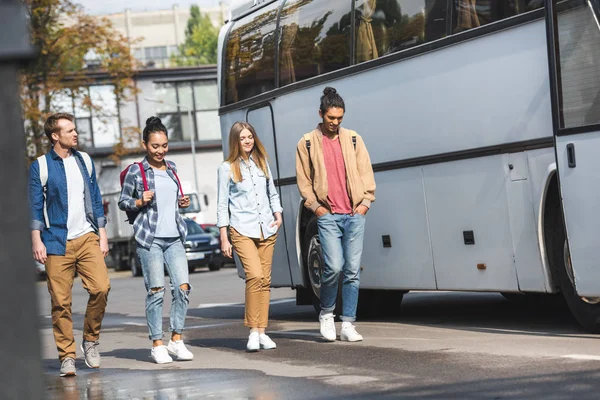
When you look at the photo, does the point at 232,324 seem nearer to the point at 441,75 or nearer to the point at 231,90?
the point at 231,90

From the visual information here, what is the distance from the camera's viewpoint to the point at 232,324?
43.8 feet

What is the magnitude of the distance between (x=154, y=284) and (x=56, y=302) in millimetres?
835

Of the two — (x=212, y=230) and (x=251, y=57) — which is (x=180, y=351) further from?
(x=212, y=230)

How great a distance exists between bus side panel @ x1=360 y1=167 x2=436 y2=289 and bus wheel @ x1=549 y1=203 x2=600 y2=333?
6.28 feet

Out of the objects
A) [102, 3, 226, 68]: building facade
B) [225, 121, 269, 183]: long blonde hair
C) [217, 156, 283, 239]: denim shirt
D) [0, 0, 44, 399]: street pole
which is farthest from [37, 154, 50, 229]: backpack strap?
[102, 3, 226, 68]: building facade

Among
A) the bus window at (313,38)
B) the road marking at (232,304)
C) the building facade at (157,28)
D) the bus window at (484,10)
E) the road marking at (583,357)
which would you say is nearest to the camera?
the road marking at (583,357)

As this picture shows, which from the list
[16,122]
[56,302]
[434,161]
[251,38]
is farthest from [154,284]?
[16,122]

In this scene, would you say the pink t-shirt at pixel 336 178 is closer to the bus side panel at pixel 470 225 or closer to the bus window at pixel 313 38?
the bus side panel at pixel 470 225

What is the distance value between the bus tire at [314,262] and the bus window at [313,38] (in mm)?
1675

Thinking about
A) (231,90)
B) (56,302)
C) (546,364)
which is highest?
(231,90)

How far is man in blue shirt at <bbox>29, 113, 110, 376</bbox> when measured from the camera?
9.08 meters

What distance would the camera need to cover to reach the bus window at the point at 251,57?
13602 millimetres

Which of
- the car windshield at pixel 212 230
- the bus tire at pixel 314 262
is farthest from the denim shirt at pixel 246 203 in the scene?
the car windshield at pixel 212 230

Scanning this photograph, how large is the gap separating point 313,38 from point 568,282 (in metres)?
4.67
